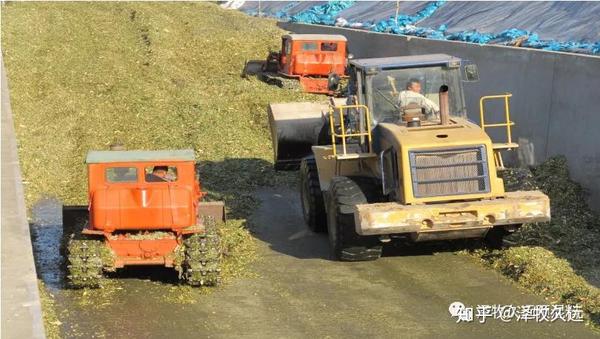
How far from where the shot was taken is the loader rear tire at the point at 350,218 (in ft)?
43.3

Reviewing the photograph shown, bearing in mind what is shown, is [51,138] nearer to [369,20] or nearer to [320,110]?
[320,110]

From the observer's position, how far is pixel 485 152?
12.6 m

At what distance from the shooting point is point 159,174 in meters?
12.9

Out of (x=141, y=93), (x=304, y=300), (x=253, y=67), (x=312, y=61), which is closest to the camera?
(x=304, y=300)

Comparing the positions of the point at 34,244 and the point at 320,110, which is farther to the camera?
the point at 320,110

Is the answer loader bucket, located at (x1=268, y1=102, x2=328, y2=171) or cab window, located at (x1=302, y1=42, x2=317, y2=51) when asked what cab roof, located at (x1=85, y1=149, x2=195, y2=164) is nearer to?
loader bucket, located at (x1=268, y1=102, x2=328, y2=171)

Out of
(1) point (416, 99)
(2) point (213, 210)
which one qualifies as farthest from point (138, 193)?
(1) point (416, 99)

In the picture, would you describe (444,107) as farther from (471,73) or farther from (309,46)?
(309,46)

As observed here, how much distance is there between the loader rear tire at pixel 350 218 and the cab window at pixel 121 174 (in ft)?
8.93

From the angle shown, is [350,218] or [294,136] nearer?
[350,218]

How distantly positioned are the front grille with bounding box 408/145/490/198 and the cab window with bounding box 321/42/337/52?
58.0 feet

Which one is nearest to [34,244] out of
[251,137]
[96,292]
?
[96,292]

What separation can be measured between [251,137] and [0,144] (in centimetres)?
546

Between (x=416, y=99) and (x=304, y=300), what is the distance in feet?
11.4
